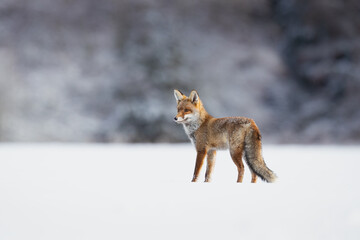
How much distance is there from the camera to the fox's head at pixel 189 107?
228cm

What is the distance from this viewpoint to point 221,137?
2.27m

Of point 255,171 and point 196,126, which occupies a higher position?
point 196,126

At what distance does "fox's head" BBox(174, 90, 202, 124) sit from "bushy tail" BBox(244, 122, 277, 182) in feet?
1.10

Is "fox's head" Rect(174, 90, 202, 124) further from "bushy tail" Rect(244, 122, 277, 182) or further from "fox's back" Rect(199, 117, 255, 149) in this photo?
"bushy tail" Rect(244, 122, 277, 182)

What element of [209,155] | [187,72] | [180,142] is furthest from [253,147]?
[187,72]

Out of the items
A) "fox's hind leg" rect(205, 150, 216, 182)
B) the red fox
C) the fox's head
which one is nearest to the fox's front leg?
the red fox

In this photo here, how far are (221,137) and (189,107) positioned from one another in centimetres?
26

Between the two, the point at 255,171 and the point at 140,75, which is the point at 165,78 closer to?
the point at 140,75

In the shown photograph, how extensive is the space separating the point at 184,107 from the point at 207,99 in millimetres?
5003

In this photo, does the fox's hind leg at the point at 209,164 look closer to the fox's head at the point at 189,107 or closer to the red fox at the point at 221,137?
the red fox at the point at 221,137

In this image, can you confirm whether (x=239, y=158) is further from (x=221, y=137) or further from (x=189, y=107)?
(x=189, y=107)

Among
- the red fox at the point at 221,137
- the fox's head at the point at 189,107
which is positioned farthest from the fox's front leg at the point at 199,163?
the fox's head at the point at 189,107

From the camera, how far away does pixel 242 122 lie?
2.26 metres

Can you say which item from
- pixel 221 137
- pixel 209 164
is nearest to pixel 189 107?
pixel 221 137
